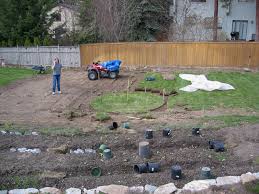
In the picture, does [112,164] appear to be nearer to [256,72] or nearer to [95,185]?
[95,185]

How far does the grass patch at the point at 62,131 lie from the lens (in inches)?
389

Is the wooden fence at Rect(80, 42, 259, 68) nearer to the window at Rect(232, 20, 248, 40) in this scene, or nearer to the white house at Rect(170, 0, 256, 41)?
the white house at Rect(170, 0, 256, 41)

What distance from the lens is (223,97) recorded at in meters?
14.4

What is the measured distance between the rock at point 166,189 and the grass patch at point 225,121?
444cm

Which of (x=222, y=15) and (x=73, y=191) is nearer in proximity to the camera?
(x=73, y=191)

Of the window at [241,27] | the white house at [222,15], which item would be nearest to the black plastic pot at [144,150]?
the white house at [222,15]

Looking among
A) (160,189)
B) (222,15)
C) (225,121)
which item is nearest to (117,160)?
(160,189)

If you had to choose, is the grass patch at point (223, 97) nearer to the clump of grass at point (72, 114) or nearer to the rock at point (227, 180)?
the clump of grass at point (72, 114)

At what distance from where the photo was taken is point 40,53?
25391mm

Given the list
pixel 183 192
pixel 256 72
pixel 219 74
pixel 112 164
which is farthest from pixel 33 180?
pixel 256 72

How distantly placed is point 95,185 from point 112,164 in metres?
1.15

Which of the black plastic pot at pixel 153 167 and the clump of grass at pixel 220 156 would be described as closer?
the black plastic pot at pixel 153 167

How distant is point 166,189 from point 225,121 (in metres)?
5.43

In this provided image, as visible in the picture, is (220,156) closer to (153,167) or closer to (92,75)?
(153,167)
